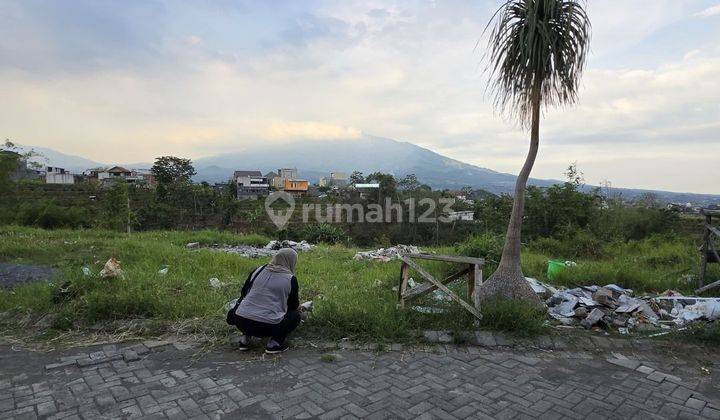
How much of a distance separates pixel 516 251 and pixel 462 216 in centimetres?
2483

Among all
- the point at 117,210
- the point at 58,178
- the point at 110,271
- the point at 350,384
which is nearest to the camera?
the point at 350,384

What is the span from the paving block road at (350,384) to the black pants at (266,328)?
18 centimetres

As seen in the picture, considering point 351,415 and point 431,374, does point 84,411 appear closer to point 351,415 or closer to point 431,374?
point 351,415

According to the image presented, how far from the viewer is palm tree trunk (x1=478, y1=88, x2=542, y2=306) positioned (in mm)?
4648

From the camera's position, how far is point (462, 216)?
94.9 ft

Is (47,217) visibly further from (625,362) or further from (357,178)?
(357,178)

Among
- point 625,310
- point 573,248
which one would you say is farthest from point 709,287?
point 573,248

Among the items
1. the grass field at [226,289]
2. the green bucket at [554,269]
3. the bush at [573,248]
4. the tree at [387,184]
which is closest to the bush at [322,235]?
the bush at [573,248]

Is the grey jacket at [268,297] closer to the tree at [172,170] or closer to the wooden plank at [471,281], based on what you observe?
the wooden plank at [471,281]

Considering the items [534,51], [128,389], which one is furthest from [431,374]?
[534,51]

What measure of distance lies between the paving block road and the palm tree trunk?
0.96m

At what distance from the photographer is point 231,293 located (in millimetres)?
5285

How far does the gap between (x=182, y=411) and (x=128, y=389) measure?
1.98 ft

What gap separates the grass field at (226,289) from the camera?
4.09m
